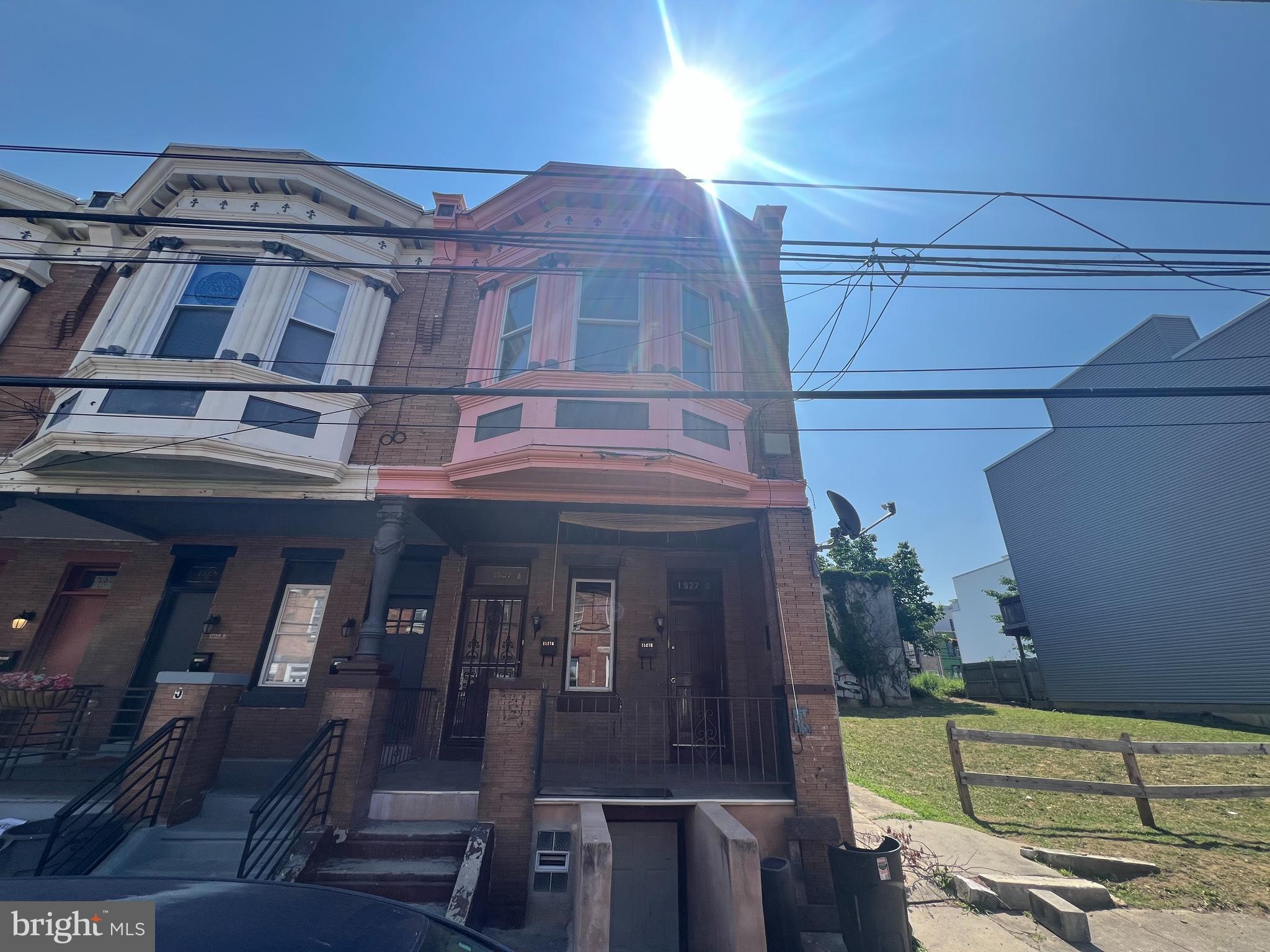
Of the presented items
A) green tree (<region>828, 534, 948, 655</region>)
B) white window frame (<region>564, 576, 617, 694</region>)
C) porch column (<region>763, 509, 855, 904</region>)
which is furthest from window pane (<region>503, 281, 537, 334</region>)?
green tree (<region>828, 534, 948, 655</region>)

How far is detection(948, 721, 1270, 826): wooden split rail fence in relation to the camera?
686 cm

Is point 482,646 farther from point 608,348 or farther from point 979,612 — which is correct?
point 979,612

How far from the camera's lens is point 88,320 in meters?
8.81

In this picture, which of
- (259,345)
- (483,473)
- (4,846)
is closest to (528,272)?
(483,473)

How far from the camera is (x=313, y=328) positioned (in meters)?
8.00

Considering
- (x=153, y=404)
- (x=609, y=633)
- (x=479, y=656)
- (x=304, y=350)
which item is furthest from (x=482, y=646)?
(x=153, y=404)

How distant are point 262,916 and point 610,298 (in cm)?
745

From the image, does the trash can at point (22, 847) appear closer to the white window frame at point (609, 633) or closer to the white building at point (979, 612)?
the white window frame at point (609, 633)

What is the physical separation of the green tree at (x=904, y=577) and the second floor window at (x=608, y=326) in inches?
758

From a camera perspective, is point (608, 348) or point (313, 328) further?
point (313, 328)

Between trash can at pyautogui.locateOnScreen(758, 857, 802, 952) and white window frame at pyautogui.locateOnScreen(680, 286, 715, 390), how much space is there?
229 inches

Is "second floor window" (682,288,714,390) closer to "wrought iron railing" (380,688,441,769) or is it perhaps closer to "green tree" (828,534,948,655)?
"wrought iron railing" (380,688,441,769)

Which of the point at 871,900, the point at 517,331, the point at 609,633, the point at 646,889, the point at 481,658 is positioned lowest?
the point at 646,889

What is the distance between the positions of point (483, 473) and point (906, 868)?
6802 mm
